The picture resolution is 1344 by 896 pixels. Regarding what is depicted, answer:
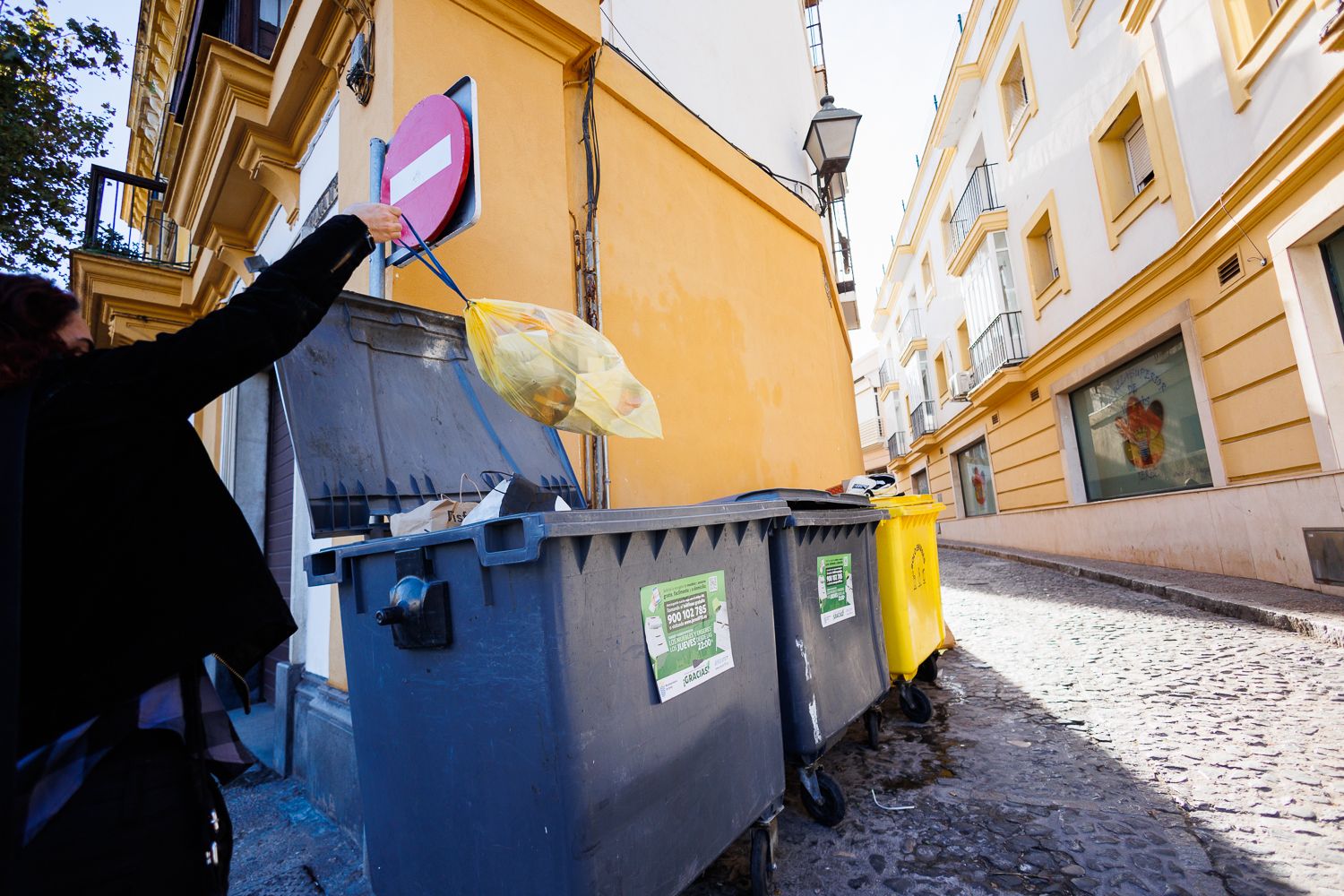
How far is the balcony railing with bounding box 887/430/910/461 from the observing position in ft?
89.1

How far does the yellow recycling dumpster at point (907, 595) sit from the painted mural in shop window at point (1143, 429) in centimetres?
671

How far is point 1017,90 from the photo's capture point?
13.2 m

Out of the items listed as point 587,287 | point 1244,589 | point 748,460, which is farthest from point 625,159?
point 1244,589

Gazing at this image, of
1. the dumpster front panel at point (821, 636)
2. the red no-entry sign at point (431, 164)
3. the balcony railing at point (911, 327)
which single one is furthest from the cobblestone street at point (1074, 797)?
the balcony railing at point (911, 327)

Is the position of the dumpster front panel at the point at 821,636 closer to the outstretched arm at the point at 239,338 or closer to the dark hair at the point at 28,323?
the outstretched arm at the point at 239,338

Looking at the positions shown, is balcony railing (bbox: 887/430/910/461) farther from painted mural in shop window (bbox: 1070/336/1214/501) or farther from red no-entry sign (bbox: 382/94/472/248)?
red no-entry sign (bbox: 382/94/472/248)

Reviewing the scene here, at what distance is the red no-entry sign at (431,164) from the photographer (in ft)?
8.30

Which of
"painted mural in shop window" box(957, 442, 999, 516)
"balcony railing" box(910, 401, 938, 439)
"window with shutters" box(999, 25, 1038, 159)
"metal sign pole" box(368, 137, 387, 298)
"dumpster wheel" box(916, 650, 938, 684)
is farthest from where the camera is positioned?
"balcony railing" box(910, 401, 938, 439)

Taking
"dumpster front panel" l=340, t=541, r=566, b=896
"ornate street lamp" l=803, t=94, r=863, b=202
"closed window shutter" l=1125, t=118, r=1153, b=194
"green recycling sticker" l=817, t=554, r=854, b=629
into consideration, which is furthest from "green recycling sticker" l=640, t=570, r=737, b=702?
"closed window shutter" l=1125, t=118, r=1153, b=194

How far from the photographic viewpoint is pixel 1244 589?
6258 mm

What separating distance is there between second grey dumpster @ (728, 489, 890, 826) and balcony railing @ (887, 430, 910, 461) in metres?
24.6

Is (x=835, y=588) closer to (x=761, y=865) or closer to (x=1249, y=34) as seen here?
(x=761, y=865)

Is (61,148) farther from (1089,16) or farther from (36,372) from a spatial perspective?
(1089,16)

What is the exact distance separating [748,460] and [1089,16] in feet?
31.9
